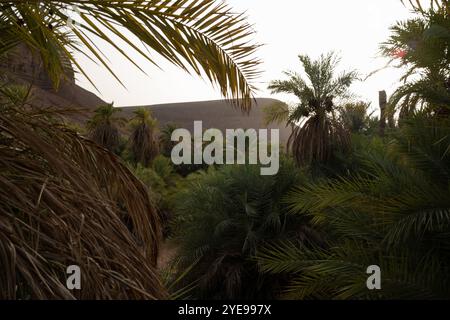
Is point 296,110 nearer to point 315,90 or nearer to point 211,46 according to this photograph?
point 315,90

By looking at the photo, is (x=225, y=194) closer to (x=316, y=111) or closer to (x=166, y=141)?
(x=316, y=111)

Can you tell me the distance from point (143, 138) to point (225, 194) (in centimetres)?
1746

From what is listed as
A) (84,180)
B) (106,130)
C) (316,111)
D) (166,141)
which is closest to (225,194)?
(316,111)

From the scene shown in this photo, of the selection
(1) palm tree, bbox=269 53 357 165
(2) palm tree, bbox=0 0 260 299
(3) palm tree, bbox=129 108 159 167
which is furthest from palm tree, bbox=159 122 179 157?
(2) palm tree, bbox=0 0 260 299

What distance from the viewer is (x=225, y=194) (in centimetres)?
1238

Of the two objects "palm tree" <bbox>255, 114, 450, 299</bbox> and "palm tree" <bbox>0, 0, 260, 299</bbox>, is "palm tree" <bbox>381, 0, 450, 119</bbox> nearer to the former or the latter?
"palm tree" <bbox>255, 114, 450, 299</bbox>

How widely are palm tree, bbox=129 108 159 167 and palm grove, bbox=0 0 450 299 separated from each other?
14.6 m

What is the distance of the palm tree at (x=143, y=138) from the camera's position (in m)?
29.1

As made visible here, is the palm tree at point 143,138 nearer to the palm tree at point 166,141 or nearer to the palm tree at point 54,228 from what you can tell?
the palm tree at point 166,141

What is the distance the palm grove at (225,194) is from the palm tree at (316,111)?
0.13 ft

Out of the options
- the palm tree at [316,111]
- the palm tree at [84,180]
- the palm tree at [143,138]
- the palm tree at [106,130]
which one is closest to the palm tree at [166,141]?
the palm tree at [143,138]

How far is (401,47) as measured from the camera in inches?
348
